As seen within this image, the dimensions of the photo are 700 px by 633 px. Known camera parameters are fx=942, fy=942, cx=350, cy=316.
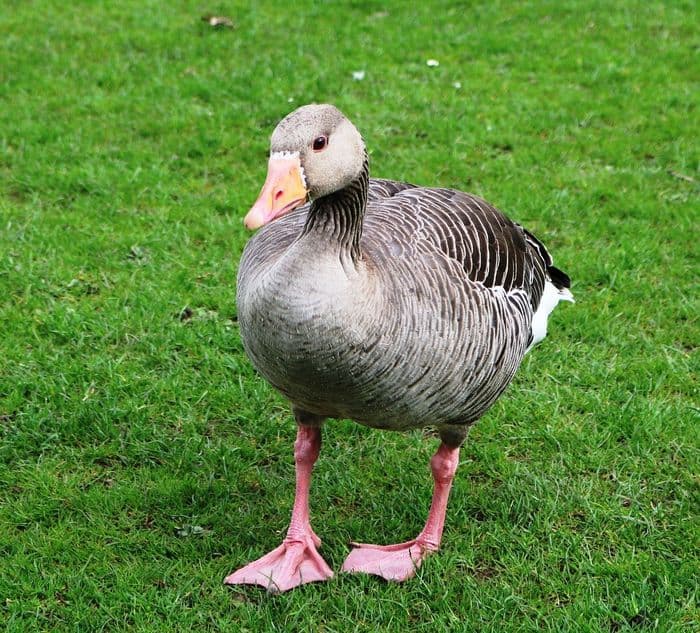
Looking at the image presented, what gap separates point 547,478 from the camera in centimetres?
419

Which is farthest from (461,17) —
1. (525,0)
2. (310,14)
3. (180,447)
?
(180,447)

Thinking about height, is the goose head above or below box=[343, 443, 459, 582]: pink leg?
above

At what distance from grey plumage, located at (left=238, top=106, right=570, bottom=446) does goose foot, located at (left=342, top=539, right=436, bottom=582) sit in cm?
46

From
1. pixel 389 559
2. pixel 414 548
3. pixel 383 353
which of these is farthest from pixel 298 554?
pixel 383 353

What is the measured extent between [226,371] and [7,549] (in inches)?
56.1

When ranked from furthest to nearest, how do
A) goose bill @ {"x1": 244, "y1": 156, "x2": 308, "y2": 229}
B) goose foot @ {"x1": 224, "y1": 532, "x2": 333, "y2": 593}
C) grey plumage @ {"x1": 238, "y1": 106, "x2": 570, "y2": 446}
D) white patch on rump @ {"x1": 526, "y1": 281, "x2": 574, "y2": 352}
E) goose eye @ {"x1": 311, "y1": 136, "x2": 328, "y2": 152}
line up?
white patch on rump @ {"x1": 526, "y1": 281, "x2": 574, "y2": 352}, goose foot @ {"x1": 224, "y1": 532, "x2": 333, "y2": 593}, grey plumage @ {"x1": 238, "y1": 106, "x2": 570, "y2": 446}, goose eye @ {"x1": 311, "y1": 136, "x2": 328, "y2": 152}, goose bill @ {"x1": 244, "y1": 156, "x2": 308, "y2": 229}

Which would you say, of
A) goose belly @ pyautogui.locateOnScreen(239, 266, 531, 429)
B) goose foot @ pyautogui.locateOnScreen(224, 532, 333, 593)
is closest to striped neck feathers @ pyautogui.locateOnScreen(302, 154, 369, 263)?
goose belly @ pyautogui.locateOnScreen(239, 266, 531, 429)

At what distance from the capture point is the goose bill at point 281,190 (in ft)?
8.55

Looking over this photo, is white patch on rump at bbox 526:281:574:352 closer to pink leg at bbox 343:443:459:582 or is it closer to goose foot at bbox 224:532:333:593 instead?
pink leg at bbox 343:443:459:582

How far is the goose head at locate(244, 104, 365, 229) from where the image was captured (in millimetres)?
2656

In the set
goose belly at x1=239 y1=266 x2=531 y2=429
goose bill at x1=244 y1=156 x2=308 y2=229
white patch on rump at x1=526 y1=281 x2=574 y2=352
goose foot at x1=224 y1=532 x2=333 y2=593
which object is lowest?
goose foot at x1=224 y1=532 x2=333 y2=593

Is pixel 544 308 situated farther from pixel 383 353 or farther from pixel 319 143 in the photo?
pixel 319 143

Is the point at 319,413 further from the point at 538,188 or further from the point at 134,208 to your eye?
the point at 538,188

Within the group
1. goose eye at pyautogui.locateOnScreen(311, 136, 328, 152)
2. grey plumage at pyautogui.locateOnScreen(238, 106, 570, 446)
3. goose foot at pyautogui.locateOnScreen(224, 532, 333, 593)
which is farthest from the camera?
goose foot at pyautogui.locateOnScreen(224, 532, 333, 593)
